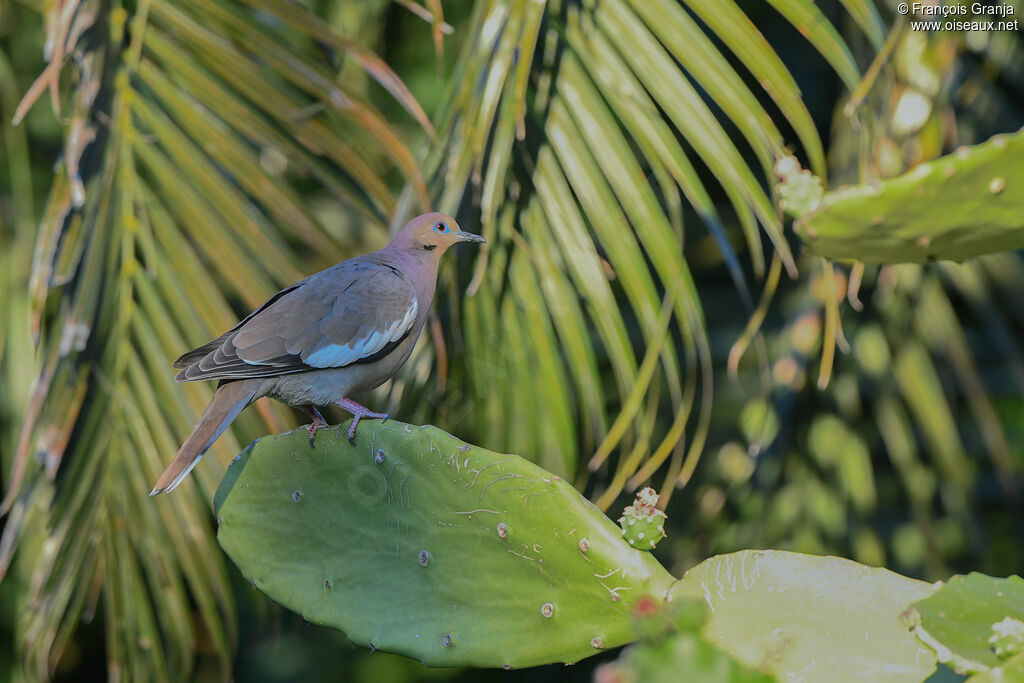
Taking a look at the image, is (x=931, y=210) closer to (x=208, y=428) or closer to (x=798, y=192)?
(x=798, y=192)

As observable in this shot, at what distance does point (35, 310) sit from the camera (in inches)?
73.5

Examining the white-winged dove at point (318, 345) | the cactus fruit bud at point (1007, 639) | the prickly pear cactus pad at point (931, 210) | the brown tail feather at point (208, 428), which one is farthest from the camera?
the white-winged dove at point (318, 345)

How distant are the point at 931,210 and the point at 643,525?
0.52 meters

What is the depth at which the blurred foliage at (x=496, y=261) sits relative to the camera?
1936 mm

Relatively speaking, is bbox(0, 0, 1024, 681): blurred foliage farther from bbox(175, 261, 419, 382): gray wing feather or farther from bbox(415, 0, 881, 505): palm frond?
bbox(175, 261, 419, 382): gray wing feather

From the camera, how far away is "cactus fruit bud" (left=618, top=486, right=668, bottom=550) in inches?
48.2

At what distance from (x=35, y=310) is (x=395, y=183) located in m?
1.60

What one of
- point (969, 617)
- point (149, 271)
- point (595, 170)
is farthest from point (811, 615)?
point (149, 271)

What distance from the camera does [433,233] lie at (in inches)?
64.1

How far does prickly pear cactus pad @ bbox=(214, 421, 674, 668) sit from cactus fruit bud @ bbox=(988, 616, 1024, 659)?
369mm

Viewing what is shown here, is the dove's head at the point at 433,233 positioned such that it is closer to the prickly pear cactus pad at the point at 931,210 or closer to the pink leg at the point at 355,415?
the pink leg at the point at 355,415

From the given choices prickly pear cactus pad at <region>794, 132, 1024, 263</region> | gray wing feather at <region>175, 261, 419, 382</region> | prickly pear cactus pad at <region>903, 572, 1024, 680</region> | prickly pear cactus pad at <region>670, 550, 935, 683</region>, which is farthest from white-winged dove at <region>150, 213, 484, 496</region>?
prickly pear cactus pad at <region>903, 572, 1024, 680</region>

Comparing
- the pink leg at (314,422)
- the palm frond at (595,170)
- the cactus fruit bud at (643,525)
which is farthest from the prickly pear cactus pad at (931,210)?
the pink leg at (314,422)

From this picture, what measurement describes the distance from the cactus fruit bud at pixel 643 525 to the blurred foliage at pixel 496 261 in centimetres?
63
